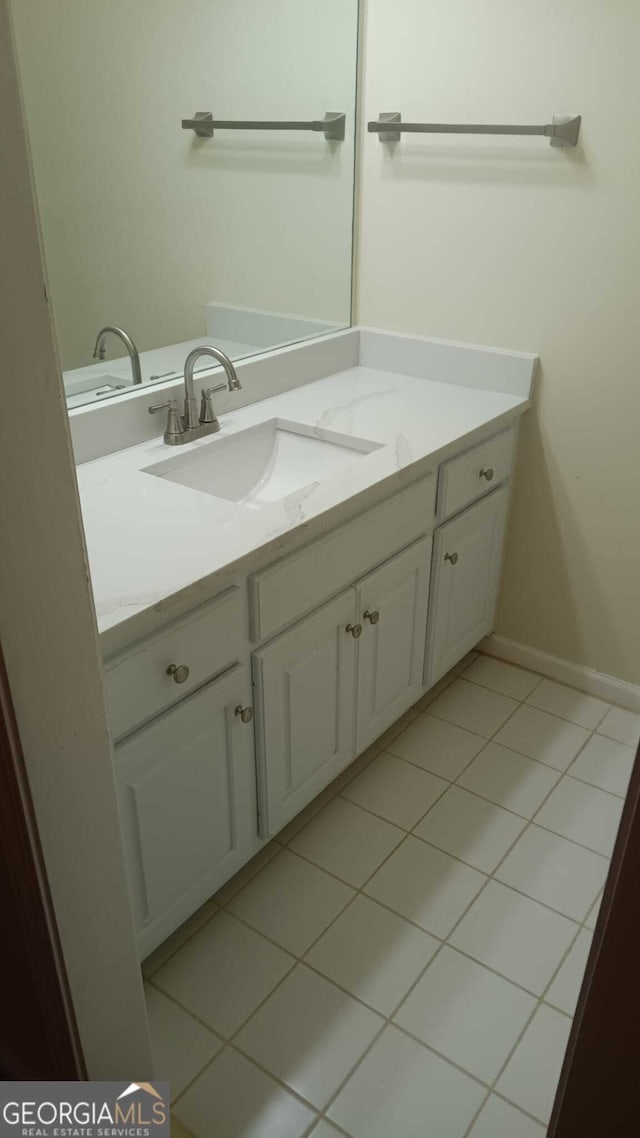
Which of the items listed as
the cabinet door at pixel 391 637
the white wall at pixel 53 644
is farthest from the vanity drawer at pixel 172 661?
the cabinet door at pixel 391 637

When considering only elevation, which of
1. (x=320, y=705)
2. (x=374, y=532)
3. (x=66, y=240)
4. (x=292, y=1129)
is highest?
(x=66, y=240)

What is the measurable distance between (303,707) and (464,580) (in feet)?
2.24

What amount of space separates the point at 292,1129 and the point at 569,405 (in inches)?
64.6

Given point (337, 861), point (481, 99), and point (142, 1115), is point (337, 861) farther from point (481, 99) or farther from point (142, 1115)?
point (481, 99)

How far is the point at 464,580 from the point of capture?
2115 mm

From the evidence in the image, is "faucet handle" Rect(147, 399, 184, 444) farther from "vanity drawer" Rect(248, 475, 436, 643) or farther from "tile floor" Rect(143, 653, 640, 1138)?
"tile floor" Rect(143, 653, 640, 1138)

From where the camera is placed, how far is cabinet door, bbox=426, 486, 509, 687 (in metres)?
1.99

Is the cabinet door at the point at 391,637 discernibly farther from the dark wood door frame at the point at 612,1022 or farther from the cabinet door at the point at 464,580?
the dark wood door frame at the point at 612,1022

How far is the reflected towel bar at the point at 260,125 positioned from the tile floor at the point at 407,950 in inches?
59.9

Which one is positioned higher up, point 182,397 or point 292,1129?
point 182,397

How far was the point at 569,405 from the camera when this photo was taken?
2.05 m

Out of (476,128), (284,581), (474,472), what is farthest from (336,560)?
(476,128)

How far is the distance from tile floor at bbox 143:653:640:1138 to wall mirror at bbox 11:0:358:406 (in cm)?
111

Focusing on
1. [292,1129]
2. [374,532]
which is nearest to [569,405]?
[374,532]
